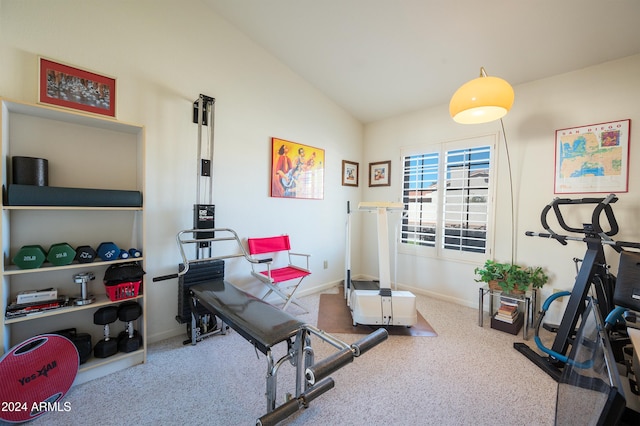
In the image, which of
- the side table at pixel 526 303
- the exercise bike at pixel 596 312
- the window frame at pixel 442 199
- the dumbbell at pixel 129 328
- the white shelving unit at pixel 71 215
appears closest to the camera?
the exercise bike at pixel 596 312

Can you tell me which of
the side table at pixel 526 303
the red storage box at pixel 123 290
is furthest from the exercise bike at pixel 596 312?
the red storage box at pixel 123 290

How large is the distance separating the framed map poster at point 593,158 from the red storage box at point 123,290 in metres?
4.07

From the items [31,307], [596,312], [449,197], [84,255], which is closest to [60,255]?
[84,255]

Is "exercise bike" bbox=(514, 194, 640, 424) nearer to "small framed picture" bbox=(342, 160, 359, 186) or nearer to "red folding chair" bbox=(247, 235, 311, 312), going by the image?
"red folding chair" bbox=(247, 235, 311, 312)

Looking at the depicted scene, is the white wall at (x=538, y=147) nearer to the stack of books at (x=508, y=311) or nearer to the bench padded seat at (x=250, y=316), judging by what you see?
the stack of books at (x=508, y=311)

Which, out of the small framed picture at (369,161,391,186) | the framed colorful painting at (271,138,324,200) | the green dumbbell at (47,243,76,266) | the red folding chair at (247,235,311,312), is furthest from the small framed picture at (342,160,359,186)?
the green dumbbell at (47,243,76,266)

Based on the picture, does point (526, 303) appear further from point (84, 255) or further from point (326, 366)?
point (84, 255)

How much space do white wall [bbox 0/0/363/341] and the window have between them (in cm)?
156

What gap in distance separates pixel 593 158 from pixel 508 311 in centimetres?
172

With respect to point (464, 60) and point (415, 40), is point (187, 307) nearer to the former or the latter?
point (415, 40)

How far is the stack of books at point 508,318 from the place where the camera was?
2.63 meters

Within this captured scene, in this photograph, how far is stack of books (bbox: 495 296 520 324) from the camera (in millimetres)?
2650

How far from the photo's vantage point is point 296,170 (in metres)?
3.50

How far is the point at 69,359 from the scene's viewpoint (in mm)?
1687
